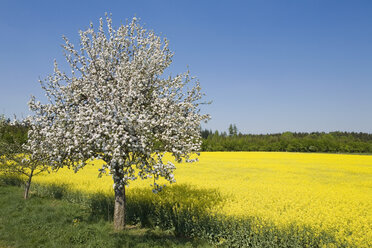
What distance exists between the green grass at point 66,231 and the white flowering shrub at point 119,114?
135 centimetres

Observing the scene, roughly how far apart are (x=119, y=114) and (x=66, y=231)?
21.8 ft

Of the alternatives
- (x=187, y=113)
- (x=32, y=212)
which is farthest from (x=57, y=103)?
(x=32, y=212)

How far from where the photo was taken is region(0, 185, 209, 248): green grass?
355 inches

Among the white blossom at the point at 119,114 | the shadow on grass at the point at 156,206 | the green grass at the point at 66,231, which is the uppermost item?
the white blossom at the point at 119,114

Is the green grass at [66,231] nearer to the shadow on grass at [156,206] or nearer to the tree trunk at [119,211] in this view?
the tree trunk at [119,211]

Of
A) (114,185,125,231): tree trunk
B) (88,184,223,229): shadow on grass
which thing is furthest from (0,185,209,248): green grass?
(88,184,223,229): shadow on grass

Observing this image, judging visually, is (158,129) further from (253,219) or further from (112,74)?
(253,219)

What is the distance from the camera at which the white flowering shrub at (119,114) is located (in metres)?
6.78

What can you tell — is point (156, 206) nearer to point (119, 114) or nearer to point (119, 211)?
point (119, 211)

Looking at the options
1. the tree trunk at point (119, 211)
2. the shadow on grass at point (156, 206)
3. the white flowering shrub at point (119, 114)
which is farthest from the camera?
the shadow on grass at point (156, 206)

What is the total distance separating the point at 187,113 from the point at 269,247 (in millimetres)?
5832

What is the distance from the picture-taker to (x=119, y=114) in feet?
21.6

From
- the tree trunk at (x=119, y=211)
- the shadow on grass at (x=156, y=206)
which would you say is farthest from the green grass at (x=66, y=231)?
the shadow on grass at (x=156, y=206)

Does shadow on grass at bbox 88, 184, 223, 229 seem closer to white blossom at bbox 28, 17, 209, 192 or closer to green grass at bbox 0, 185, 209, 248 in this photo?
green grass at bbox 0, 185, 209, 248
